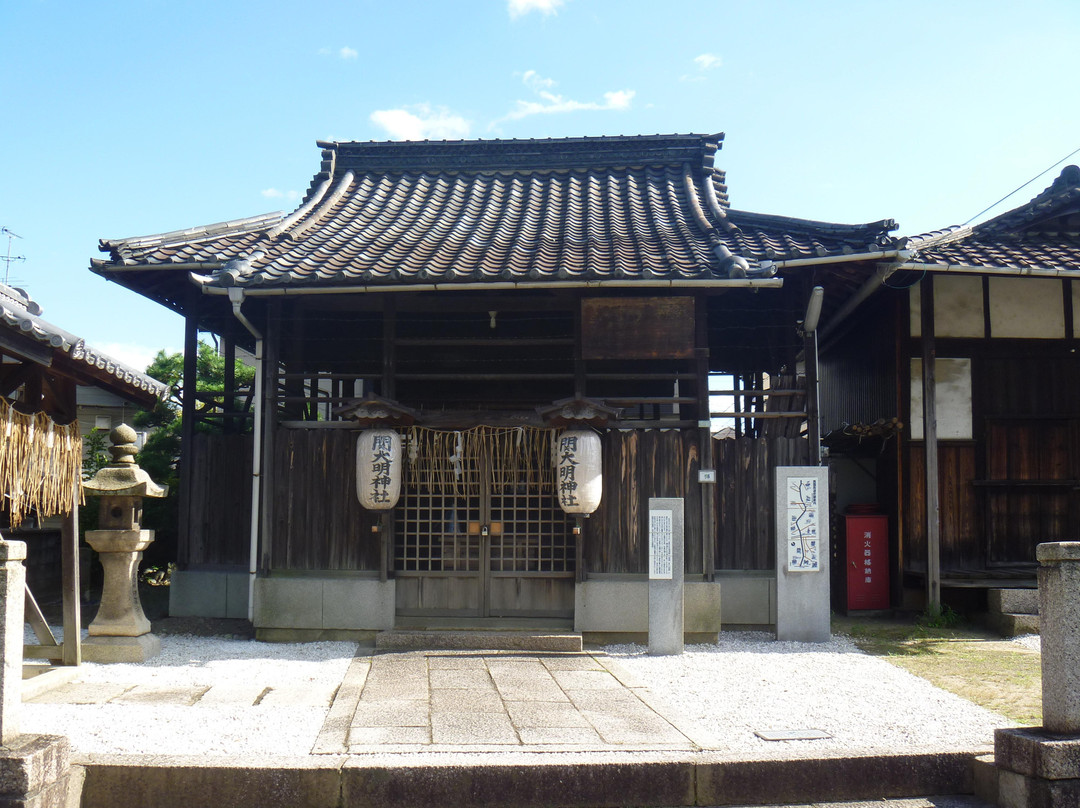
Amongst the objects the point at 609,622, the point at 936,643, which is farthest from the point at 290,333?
the point at 936,643

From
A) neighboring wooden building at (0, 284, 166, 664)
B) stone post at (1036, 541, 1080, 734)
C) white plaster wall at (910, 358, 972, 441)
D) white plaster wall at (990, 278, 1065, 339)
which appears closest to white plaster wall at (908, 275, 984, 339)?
white plaster wall at (990, 278, 1065, 339)

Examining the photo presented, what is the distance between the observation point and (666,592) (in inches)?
377

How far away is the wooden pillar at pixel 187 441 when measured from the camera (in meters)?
A: 11.3

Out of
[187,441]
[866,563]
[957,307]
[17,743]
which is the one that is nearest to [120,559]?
[187,441]

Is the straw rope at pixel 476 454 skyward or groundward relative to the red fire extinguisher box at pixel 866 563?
skyward

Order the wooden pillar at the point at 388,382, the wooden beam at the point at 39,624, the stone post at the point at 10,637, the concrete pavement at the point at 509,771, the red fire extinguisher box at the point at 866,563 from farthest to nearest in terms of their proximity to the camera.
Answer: the red fire extinguisher box at the point at 866,563
the wooden pillar at the point at 388,382
the wooden beam at the point at 39,624
the concrete pavement at the point at 509,771
the stone post at the point at 10,637

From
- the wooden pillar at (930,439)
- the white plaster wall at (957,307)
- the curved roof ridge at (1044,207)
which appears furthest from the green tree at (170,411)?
the curved roof ridge at (1044,207)

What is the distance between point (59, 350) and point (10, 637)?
3095 millimetres

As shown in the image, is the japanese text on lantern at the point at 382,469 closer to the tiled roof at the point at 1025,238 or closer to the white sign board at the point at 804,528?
the white sign board at the point at 804,528

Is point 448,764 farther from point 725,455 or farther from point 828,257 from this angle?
point 828,257

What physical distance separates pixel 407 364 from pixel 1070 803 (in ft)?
33.5

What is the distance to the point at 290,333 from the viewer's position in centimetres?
1197

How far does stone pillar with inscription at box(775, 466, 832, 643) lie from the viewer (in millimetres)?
10180

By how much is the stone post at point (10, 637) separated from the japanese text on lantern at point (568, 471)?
5.83 metres
